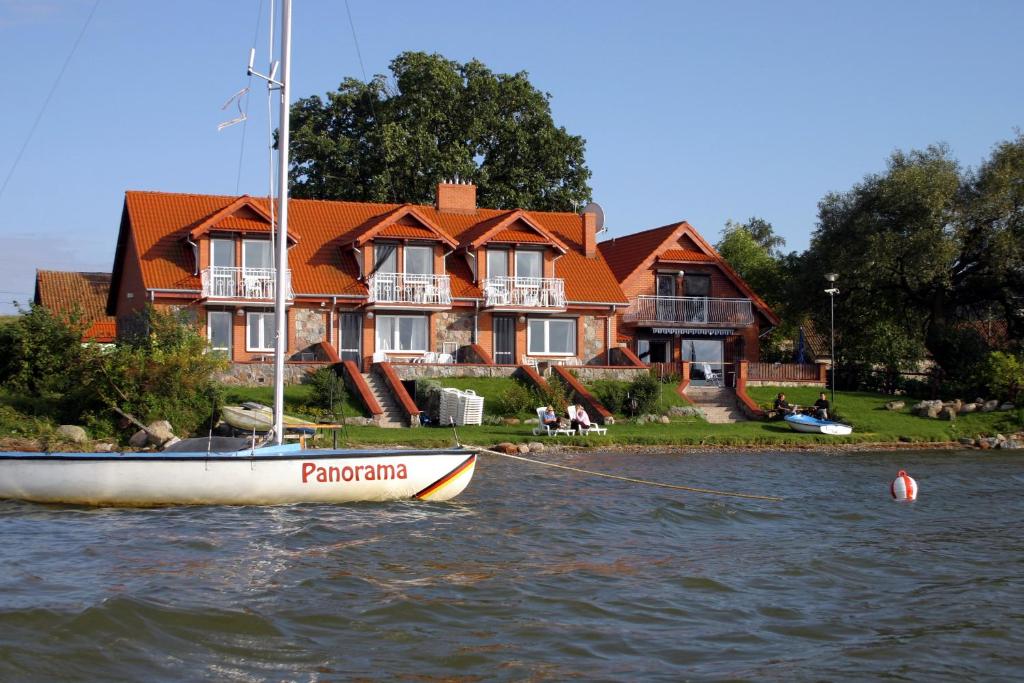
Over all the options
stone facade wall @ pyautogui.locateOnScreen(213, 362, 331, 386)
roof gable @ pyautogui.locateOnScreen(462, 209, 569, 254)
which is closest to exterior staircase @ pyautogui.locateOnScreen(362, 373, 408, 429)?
stone facade wall @ pyautogui.locateOnScreen(213, 362, 331, 386)

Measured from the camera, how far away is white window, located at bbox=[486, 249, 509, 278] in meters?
43.1

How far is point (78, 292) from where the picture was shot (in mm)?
53219

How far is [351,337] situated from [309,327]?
5.44 feet

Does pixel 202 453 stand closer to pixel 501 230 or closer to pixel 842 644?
pixel 842 644

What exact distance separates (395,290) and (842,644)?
30150 millimetres

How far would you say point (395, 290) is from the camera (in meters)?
40.7

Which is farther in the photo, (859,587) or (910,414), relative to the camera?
(910,414)

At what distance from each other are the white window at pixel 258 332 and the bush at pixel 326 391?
4.88 m

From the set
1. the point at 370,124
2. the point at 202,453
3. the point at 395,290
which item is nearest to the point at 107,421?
the point at 202,453

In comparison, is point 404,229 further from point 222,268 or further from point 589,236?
point 589,236

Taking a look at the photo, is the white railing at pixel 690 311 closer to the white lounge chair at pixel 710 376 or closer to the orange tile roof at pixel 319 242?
the orange tile roof at pixel 319 242

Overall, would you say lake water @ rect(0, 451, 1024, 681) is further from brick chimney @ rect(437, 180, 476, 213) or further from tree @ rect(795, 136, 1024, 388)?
brick chimney @ rect(437, 180, 476, 213)

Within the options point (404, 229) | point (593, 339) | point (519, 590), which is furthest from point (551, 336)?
point (519, 590)

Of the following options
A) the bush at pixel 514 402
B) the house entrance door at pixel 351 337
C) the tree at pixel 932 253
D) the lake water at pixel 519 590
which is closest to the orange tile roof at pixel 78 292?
the house entrance door at pixel 351 337
